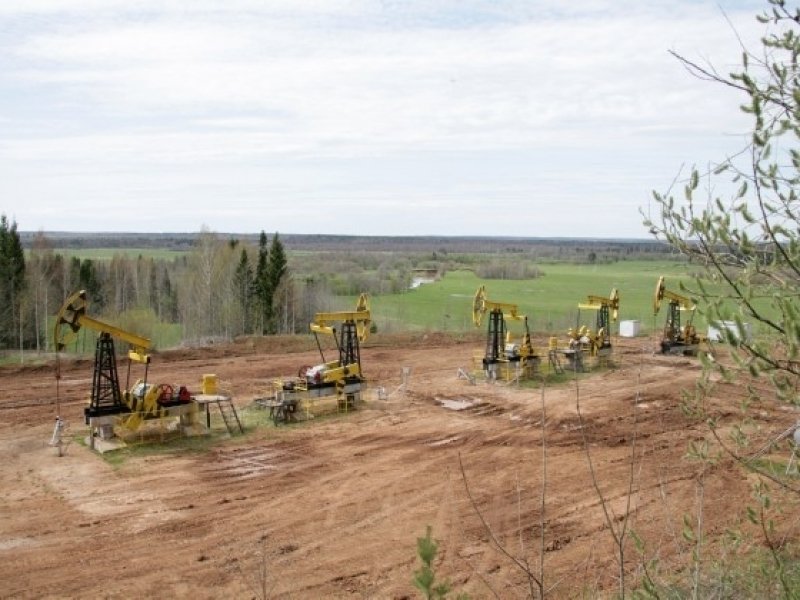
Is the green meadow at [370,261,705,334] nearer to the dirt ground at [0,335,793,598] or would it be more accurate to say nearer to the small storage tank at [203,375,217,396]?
the dirt ground at [0,335,793,598]

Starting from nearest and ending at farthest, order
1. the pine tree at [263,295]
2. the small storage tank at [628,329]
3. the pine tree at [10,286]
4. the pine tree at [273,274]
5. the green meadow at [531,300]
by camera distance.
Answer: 1. the pine tree at [10,286]
2. the small storage tank at [628,329]
3. the pine tree at [263,295]
4. the pine tree at [273,274]
5. the green meadow at [531,300]

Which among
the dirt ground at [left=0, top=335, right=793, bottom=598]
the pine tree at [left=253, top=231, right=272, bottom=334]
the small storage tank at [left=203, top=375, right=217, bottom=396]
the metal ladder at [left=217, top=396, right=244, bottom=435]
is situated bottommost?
the dirt ground at [left=0, top=335, right=793, bottom=598]

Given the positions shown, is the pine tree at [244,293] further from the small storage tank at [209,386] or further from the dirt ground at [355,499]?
the small storage tank at [209,386]

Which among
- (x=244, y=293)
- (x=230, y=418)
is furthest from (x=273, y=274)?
(x=230, y=418)

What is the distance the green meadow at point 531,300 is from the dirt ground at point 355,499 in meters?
19.5

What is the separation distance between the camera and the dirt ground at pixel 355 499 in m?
11.3

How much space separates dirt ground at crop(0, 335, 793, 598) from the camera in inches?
444

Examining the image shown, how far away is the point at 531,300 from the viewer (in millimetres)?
74750

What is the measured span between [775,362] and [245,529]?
11.6 meters

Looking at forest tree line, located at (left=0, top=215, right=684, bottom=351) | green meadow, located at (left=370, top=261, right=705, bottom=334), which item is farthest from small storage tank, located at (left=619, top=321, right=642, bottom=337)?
forest tree line, located at (left=0, top=215, right=684, bottom=351)

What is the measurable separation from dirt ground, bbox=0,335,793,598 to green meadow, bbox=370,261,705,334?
19.5m

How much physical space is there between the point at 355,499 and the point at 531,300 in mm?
61932

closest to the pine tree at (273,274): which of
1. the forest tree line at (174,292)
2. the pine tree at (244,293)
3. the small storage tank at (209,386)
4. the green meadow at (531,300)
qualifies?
the forest tree line at (174,292)

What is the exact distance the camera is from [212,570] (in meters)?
11.5
